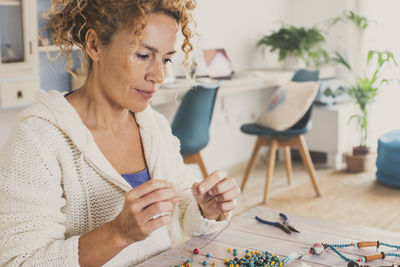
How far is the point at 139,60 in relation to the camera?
1.28 m

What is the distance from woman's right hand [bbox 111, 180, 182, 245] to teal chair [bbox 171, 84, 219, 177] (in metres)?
2.18

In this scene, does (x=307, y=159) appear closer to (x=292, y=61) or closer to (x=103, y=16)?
(x=292, y=61)

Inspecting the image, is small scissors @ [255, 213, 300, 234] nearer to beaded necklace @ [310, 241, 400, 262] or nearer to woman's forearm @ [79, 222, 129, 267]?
beaded necklace @ [310, 241, 400, 262]

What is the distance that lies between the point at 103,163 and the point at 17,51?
1.73 meters

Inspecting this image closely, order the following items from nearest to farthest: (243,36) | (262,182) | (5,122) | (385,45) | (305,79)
Result: (5,122) → (305,79) → (262,182) → (243,36) → (385,45)

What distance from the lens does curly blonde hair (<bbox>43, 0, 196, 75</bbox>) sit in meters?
1.25

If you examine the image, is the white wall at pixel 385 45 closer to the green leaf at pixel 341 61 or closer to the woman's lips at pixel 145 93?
the green leaf at pixel 341 61

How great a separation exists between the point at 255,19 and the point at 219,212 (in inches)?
154

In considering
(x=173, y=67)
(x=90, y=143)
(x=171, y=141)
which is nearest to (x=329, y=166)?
(x=173, y=67)

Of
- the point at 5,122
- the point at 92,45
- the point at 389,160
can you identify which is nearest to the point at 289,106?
the point at 389,160

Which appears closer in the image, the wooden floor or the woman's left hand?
the woman's left hand

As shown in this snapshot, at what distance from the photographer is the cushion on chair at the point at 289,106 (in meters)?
3.87

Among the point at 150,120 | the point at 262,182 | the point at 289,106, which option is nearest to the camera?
the point at 150,120

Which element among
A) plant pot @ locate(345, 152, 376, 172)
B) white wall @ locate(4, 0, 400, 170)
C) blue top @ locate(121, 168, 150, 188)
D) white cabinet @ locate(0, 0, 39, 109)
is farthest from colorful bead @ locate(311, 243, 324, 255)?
plant pot @ locate(345, 152, 376, 172)
